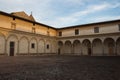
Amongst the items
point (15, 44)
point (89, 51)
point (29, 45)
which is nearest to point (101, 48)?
point (89, 51)

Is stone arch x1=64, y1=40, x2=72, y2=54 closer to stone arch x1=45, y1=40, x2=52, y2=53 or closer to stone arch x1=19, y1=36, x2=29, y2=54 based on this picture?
stone arch x1=45, y1=40, x2=52, y2=53

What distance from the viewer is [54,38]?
38.3 meters

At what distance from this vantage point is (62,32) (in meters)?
38.8

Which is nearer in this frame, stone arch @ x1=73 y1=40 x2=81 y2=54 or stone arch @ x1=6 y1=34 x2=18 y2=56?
stone arch @ x1=6 y1=34 x2=18 y2=56

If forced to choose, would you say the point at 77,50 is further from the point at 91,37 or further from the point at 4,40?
the point at 4,40

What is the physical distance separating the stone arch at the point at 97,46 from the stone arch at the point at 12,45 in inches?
781

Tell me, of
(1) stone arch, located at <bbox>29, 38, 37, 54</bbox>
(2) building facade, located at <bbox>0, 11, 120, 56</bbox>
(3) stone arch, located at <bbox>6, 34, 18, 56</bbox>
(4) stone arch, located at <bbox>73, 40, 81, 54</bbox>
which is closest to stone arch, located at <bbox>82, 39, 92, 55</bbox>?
(2) building facade, located at <bbox>0, 11, 120, 56</bbox>

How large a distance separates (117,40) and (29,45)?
2098 centimetres

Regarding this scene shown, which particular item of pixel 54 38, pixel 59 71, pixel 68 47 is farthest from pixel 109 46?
pixel 59 71

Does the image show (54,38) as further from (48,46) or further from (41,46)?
(41,46)

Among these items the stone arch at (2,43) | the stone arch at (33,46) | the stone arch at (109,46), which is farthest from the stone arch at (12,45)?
the stone arch at (109,46)

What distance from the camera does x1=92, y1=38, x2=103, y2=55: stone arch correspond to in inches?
1277

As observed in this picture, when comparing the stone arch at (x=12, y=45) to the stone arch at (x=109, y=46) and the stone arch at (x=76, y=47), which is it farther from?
the stone arch at (x=109, y=46)

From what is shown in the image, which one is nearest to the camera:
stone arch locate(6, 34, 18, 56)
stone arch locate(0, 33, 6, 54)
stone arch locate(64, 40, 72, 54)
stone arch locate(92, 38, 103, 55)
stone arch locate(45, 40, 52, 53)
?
stone arch locate(0, 33, 6, 54)
